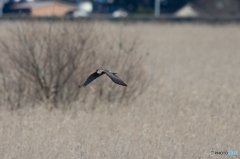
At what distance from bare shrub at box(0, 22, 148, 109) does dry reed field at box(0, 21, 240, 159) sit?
19 mm

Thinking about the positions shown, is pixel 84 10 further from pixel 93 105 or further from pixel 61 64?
pixel 93 105

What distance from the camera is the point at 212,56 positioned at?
15578 mm

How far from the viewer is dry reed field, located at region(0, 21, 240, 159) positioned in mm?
4879

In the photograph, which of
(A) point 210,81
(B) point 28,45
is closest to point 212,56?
(A) point 210,81

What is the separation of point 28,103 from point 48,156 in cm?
273

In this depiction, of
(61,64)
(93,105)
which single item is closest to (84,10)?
(61,64)

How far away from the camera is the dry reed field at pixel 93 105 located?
4879mm

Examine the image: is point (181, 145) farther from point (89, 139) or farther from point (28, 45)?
point (28, 45)

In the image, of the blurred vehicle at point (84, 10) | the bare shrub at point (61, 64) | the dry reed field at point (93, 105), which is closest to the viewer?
the dry reed field at point (93, 105)

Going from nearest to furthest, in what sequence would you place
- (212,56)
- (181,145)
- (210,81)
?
(181,145) → (210,81) → (212,56)

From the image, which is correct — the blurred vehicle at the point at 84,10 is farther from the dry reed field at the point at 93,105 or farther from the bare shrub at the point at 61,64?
the bare shrub at the point at 61,64

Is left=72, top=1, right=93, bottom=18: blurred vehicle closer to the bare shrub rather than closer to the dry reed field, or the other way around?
the dry reed field

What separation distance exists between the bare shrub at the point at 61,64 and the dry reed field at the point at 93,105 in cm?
2

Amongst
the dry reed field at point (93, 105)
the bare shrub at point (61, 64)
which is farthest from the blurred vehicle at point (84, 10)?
the bare shrub at point (61, 64)
